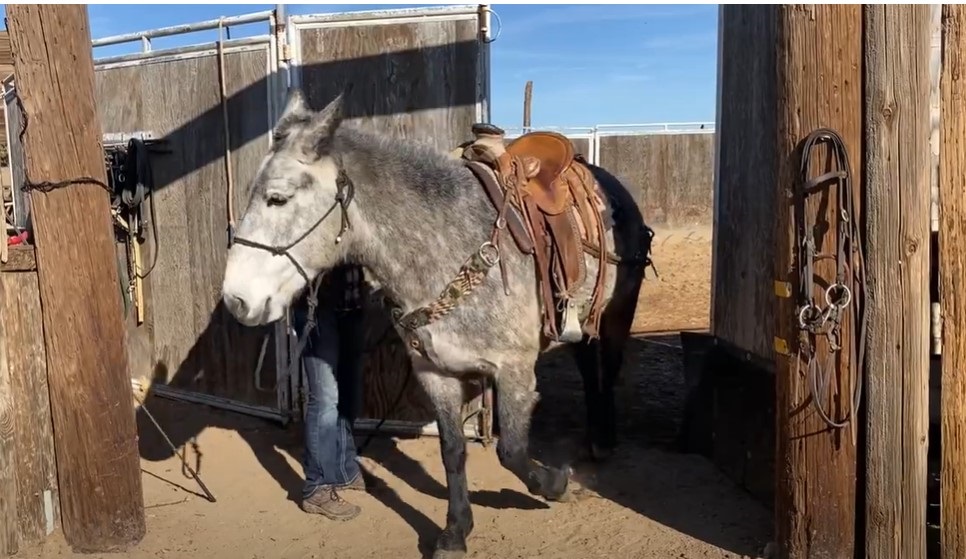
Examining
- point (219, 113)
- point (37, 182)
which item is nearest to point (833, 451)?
point (37, 182)

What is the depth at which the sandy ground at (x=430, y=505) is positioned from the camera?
153 inches

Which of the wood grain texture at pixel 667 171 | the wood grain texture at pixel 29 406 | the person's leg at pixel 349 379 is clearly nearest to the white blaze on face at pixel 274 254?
the person's leg at pixel 349 379

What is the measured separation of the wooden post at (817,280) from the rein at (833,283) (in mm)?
24

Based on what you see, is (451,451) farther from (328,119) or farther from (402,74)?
(402,74)

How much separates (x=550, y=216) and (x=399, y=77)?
175 centimetres

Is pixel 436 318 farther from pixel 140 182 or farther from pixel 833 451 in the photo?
pixel 140 182

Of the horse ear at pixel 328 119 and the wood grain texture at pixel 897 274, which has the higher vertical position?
the horse ear at pixel 328 119

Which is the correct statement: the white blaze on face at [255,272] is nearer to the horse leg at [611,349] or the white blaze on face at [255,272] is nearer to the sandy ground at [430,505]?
the sandy ground at [430,505]

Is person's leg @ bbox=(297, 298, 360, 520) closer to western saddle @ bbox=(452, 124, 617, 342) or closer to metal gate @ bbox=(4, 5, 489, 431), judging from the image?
metal gate @ bbox=(4, 5, 489, 431)

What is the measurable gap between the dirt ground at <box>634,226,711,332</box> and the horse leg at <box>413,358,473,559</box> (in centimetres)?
399

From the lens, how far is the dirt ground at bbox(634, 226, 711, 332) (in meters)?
9.52

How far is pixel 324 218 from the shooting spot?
3412mm

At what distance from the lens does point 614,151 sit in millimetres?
16750

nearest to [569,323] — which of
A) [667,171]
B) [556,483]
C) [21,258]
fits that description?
[556,483]
